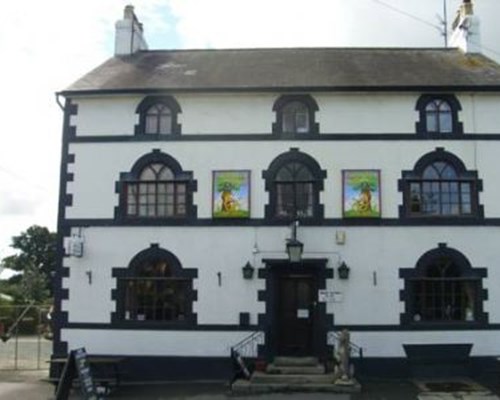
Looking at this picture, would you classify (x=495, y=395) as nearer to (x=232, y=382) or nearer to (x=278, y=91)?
(x=232, y=382)

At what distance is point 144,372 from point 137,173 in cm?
501

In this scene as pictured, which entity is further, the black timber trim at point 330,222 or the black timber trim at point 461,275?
the black timber trim at point 330,222

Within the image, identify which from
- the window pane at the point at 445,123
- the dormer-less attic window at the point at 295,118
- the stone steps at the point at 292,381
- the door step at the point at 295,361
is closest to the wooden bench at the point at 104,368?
the stone steps at the point at 292,381

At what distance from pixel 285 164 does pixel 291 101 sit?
1.69 metres

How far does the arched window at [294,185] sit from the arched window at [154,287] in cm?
279

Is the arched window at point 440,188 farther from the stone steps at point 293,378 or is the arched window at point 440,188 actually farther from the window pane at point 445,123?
the stone steps at point 293,378

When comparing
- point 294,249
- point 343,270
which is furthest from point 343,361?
point 294,249

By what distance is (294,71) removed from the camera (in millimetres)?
17984

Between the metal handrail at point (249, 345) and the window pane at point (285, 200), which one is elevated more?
the window pane at point (285, 200)

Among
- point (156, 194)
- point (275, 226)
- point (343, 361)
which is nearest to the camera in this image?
point (343, 361)

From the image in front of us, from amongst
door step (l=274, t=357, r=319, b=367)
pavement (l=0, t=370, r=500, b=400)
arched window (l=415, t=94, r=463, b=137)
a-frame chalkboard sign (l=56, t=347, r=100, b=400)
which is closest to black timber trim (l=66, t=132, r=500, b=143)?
arched window (l=415, t=94, r=463, b=137)

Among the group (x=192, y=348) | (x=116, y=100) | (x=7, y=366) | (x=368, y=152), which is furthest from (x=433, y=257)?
(x=7, y=366)

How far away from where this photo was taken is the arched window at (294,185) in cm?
1653

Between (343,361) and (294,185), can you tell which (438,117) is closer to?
(294,185)
